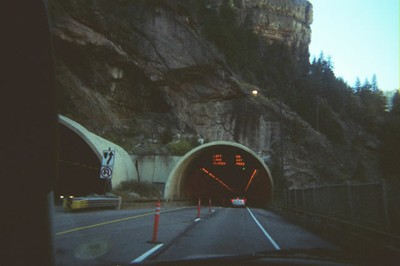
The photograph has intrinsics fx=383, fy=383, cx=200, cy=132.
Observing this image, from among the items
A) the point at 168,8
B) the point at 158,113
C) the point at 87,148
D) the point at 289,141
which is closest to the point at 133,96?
the point at 158,113

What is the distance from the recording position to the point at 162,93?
56.7 m

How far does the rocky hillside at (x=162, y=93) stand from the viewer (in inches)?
1887

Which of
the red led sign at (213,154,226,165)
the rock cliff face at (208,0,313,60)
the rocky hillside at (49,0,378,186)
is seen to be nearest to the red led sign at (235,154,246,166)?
the red led sign at (213,154,226,165)

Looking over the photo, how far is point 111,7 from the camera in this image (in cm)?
5625

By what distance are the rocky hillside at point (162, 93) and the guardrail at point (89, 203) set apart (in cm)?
1612

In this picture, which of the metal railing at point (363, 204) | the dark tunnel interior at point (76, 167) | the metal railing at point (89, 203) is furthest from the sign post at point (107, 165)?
the dark tunnel interior at point (76, 167)

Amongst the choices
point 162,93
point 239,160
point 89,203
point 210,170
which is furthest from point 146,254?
point 162,93

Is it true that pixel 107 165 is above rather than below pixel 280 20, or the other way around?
below

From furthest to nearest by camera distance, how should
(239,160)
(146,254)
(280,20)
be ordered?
1. (280,20)
2. (239,160)
3. (146,254)

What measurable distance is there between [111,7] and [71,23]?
10.4m

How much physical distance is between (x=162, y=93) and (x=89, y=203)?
3450cm

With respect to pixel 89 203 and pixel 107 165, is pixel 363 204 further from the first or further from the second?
pixel 89 203

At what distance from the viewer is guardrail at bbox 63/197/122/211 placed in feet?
72.1

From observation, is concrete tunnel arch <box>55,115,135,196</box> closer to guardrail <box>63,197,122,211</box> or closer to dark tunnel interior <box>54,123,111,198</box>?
dark tunnel interior <box>54,123,111,198</box>
